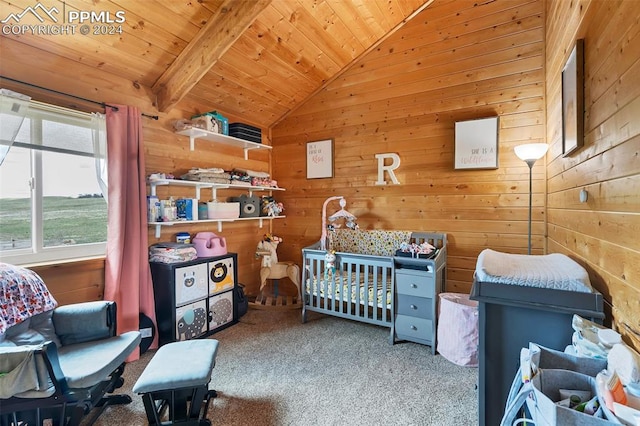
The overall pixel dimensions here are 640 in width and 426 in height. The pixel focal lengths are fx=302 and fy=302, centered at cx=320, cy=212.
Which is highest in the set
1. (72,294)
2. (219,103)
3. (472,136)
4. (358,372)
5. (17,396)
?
(219,103)

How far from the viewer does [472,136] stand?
282 centimetres

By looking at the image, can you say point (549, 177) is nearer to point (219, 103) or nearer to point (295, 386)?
point (295, 386)

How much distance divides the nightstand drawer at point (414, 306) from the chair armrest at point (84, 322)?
6.98ft

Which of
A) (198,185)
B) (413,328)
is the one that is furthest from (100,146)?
(413,328)

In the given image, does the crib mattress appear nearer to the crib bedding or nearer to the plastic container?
the crib bedding

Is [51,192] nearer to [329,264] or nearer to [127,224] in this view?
[127,224]

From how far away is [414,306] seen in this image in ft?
8.36

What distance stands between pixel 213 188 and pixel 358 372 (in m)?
2.26

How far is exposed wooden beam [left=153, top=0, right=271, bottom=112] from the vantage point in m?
2.19

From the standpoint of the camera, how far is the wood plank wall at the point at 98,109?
199 cm

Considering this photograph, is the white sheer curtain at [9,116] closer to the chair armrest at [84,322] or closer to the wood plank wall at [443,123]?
the chair armrest at [84,322]

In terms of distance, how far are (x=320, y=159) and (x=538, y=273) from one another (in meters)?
2.63

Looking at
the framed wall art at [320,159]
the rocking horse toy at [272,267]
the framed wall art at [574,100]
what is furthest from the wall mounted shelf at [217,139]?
the framed wall art at [574,100]

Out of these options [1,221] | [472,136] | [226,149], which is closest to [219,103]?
[226,149]
